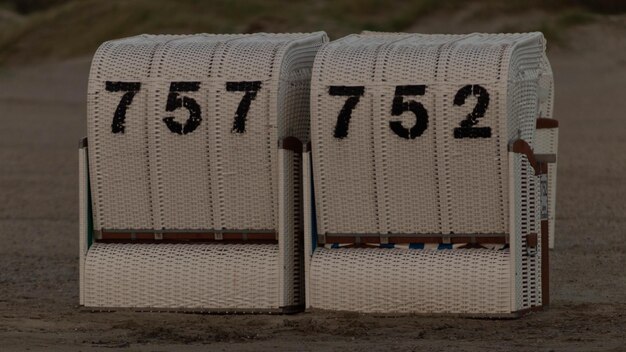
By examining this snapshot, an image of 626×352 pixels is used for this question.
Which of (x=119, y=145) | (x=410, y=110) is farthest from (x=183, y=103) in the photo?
(x=410, y=110)

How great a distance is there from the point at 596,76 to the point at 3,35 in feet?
42.7

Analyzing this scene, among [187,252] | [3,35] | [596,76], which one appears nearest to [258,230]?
[187,252]

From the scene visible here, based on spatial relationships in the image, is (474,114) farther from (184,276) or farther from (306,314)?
(184,276)

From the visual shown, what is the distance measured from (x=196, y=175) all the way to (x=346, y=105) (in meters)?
1.05

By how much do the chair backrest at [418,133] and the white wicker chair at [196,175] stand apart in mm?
274

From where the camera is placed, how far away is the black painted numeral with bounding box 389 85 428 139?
10.1 meters

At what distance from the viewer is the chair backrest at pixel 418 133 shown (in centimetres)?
1002

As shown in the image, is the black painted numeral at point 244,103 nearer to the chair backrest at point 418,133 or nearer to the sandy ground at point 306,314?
the chair backrest at point 418,133

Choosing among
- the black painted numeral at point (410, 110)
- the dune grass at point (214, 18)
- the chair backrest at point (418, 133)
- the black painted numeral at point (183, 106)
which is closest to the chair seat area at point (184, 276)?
the chair backrest at point (418, 133)

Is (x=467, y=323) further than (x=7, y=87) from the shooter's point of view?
No

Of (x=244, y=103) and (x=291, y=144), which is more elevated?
(x=244, y=103)

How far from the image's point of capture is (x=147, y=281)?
10.7 meters

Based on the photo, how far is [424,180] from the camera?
10.2m

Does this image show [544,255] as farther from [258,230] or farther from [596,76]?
[596,76]
